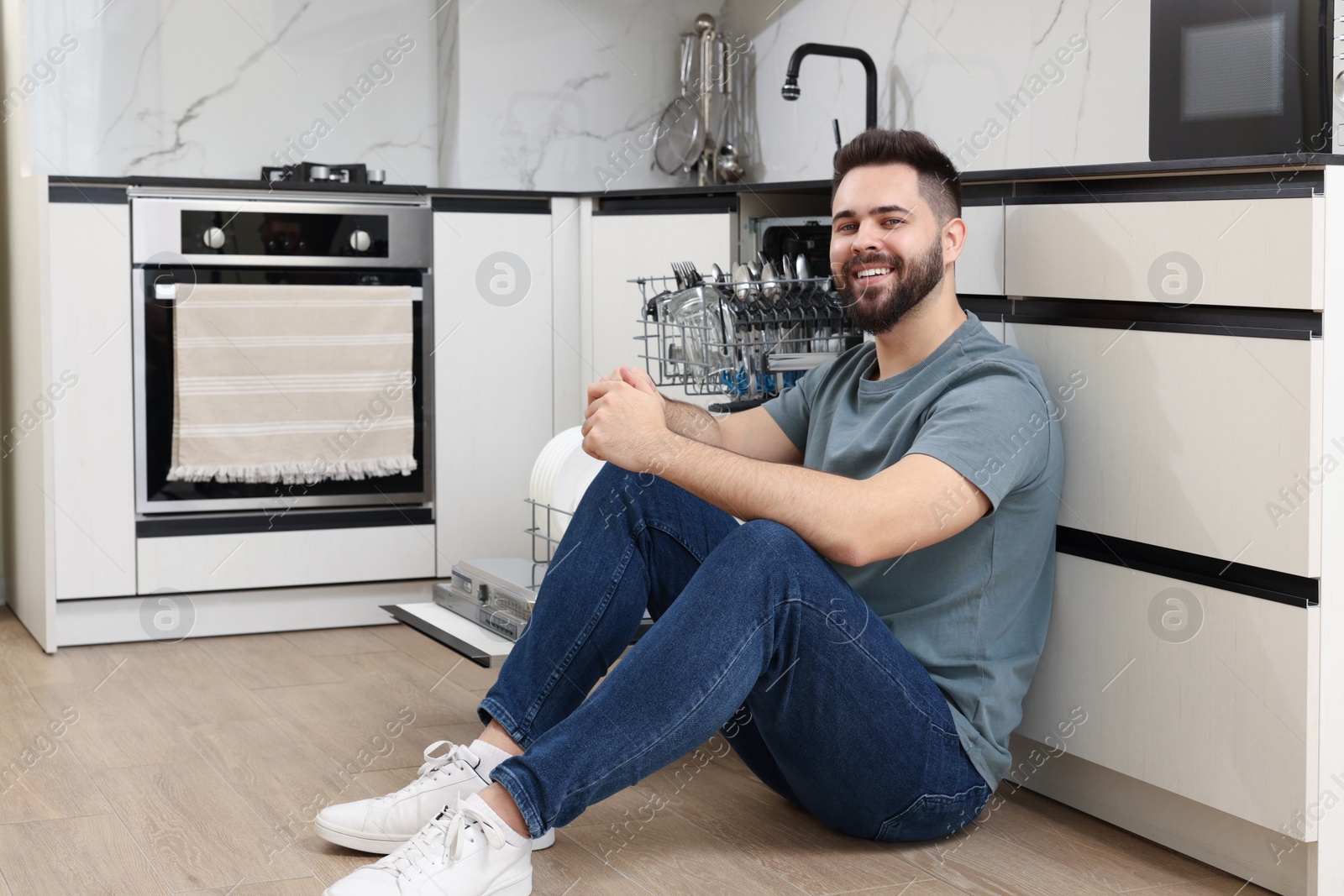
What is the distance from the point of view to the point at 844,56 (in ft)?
10.0

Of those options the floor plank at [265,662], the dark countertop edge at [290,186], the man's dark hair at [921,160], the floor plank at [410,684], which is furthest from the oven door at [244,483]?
the man's dark hair at [921,160]

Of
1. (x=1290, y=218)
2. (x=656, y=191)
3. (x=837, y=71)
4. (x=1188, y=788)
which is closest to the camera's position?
(x=1290, y=218)

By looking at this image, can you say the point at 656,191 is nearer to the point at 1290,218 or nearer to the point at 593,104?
the point at 593,104

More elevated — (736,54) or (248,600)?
(736,54)

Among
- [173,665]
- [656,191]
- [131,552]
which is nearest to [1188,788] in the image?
[656,191]

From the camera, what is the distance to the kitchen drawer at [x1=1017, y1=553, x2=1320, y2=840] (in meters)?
1.62

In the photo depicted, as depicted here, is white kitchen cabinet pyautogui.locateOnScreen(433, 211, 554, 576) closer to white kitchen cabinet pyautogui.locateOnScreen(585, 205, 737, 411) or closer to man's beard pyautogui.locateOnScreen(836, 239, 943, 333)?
white kitchen cabinet pyautogui.locateOnScreen(585, 205, 737, 411)

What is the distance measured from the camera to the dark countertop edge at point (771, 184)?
5.23 feet

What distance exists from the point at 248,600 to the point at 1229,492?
2.21 m

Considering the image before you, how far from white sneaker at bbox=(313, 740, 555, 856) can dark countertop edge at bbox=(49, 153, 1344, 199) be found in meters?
1.06

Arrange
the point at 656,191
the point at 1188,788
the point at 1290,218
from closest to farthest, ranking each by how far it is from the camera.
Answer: the point at 1290,218
the point at 1188,788
the point at 656,191

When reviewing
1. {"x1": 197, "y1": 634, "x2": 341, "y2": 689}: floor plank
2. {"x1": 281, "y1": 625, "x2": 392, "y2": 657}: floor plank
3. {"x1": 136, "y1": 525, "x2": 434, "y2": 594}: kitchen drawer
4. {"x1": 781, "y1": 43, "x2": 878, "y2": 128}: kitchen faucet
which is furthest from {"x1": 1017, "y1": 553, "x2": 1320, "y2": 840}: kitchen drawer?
{"x1": 136, "y1": 525, "x2": 434, "y2": 594}: kitchen drawer

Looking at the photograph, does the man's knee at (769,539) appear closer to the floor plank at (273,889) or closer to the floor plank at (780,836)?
the floor plank at (780,836)

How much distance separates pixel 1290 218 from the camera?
61.9 inches
